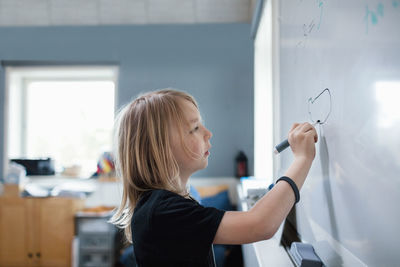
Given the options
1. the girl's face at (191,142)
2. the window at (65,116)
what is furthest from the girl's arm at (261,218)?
the window at (65,116)

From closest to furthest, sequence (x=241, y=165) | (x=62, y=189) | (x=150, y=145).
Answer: (x=150, y=145)
(x=62, y=189)
(x=241, y=165)

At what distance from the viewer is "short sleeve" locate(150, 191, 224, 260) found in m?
0.65

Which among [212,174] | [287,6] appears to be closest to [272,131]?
[287,6]

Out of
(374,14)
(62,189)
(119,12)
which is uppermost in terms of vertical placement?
(119,12)

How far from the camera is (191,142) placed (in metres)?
0.85

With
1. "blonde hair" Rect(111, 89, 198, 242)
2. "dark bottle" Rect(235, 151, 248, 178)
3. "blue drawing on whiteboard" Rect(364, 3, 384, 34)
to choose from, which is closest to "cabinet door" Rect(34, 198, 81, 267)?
"dark bottle" Rect(235, 151, 248, 178)

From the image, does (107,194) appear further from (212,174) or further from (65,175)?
(212,174)

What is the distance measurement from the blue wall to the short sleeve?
9.32ft

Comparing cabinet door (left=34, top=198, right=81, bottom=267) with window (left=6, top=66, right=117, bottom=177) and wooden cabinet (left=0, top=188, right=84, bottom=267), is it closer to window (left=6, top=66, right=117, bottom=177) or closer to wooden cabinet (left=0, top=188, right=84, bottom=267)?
wooden cabinet (left=0, top=188, right=84, bottom=267)

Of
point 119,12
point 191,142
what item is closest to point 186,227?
point 191,142

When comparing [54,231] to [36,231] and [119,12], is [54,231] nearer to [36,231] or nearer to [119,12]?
[36,231]

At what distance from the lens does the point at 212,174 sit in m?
3.52

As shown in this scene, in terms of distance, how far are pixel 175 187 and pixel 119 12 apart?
3251 mm

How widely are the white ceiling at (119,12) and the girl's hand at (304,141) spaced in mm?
3049
